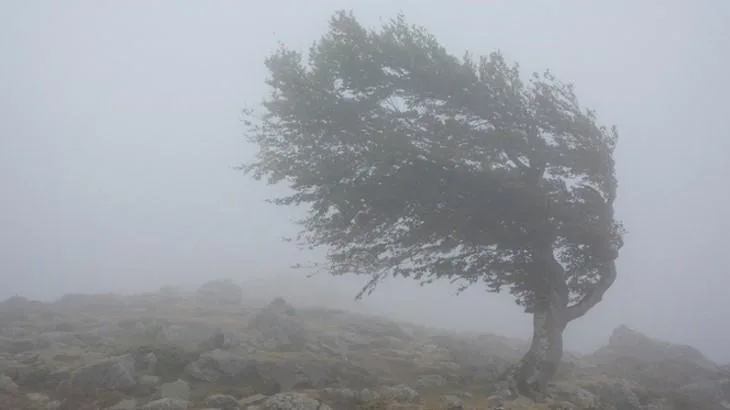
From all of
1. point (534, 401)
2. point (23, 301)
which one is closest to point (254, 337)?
point (534, 401)

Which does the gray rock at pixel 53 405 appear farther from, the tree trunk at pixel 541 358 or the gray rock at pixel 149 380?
the tree trunk at pixel 541 358

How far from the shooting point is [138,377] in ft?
57.2

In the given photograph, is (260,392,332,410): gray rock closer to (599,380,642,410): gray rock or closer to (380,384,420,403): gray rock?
(380,384,420,403): gray rock

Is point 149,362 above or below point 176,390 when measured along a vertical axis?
above

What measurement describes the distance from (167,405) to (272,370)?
4.99m

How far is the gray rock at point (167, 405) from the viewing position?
14594 millimetres

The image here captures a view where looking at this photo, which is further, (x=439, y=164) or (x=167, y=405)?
(x=439, y=164)

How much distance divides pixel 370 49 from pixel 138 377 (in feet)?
55.0

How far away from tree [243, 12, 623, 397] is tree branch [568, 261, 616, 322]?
0.25ft

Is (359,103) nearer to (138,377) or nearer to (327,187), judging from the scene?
(327,187)

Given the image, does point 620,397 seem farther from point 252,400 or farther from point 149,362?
point 149,362

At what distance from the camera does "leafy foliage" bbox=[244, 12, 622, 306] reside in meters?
21.3

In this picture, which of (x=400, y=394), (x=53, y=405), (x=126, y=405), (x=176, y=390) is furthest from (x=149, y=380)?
(x=400, y=394)

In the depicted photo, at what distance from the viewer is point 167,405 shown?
14.8 m
